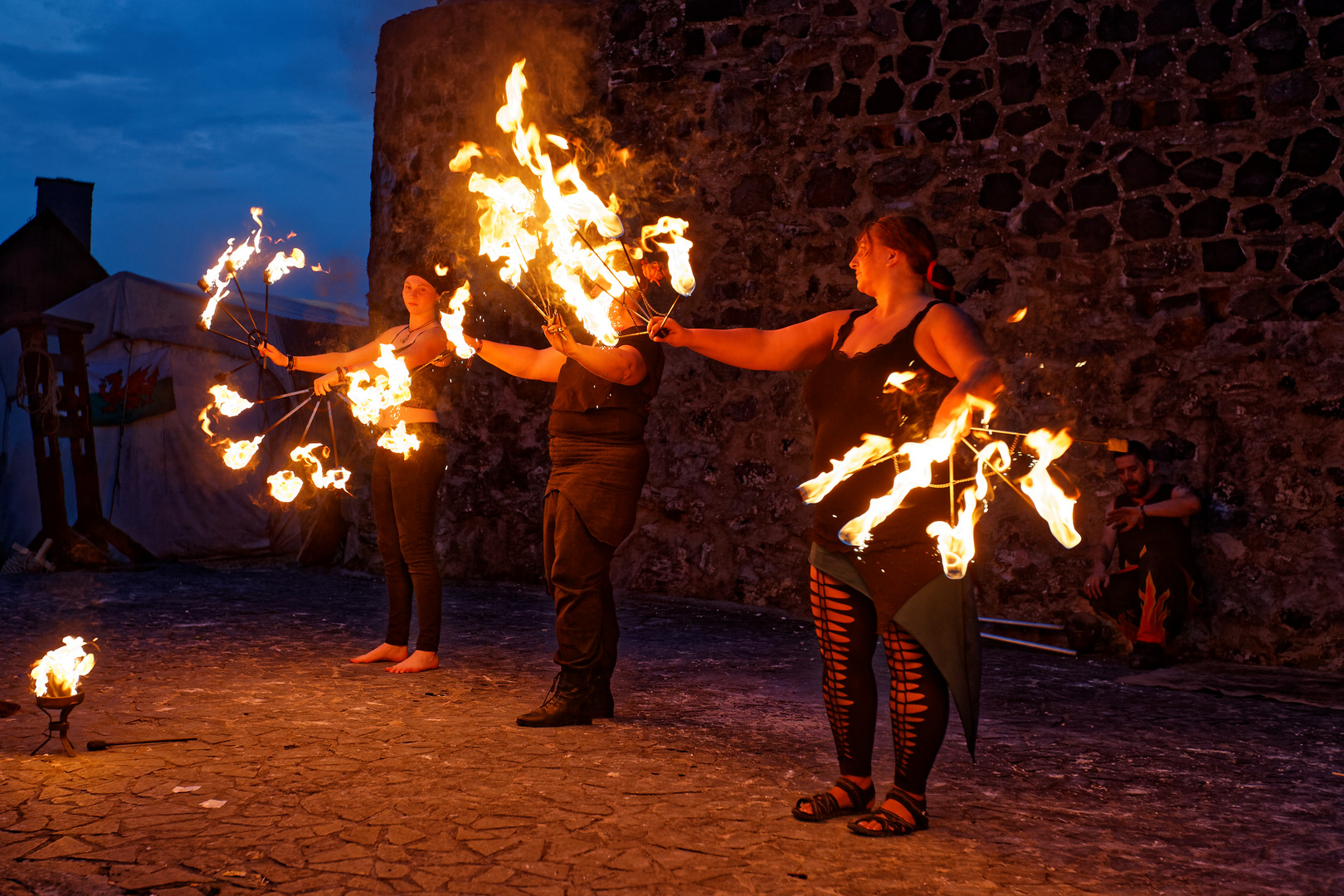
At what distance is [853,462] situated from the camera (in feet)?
10.0

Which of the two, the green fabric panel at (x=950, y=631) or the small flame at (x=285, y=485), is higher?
the small flame at (x=285, y=485)

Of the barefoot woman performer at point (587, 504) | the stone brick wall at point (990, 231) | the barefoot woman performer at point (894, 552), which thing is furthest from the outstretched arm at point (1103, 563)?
the barefoot woman performer at point (894, 552)

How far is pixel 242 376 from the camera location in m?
11.9

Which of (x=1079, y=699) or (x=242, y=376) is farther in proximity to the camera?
(x=242, y=376)

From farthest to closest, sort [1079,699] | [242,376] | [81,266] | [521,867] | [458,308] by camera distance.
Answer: [81,266], [242,376], [1079,699], [458,308], [521,867]

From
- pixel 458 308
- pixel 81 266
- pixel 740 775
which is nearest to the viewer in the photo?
pixel 740 775

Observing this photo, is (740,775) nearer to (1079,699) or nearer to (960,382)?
(960,382)

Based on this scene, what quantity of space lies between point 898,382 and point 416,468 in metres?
3.03

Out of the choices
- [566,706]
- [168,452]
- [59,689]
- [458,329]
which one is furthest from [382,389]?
[168,452]

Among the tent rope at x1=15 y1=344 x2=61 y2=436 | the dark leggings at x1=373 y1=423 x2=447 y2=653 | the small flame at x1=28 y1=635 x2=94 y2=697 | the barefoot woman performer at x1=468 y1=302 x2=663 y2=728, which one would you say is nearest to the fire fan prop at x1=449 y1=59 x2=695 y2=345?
the barefoot woman performer at x1=468 y1=302 x2=663 y2=728

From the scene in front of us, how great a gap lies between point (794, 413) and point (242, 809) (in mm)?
5348

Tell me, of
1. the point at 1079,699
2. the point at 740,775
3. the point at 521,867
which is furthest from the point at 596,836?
the point at 1079,699

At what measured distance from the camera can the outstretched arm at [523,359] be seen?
474 cm

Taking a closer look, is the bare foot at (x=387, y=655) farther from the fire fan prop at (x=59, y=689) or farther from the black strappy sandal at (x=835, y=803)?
the black strappy sandal at (x=835, y=803)
